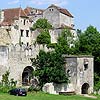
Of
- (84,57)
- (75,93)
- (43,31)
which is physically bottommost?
(75,93)

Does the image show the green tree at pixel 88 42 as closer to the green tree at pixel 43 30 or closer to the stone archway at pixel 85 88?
the stone archway at pixel 85 88

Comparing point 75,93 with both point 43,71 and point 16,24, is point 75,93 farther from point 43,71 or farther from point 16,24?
point 16,24

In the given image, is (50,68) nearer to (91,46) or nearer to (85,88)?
(85,88)

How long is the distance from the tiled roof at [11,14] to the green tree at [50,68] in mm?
24869

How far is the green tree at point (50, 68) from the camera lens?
48.0 metres

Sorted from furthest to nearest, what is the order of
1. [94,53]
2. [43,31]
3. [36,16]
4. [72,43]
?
[36,16]
[43,31]
[72,43]
[94,53]

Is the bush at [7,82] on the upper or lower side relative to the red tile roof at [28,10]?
lower

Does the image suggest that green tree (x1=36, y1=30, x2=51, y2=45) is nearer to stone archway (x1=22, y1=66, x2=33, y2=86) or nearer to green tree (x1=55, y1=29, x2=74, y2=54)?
green tree (x1=55, y1=29, x2=74, y2=54)

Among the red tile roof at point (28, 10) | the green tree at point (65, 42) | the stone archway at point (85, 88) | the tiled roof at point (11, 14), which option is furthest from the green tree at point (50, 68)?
the red tile roof at point (28, 10)

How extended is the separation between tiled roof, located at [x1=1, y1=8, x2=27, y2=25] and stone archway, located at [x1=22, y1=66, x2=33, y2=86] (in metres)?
21.3

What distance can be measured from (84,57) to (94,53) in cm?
667

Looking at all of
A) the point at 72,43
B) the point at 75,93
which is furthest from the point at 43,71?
the point at 72,43

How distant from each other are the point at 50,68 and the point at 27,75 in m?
6.28

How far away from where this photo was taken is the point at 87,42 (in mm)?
58562
